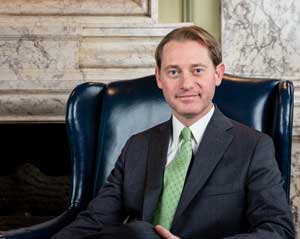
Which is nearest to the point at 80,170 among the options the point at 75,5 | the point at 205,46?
the point at 205,46

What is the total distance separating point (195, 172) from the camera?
1.86 meters

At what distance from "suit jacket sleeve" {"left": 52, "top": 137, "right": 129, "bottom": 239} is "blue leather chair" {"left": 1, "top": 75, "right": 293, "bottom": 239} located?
163 millimetres

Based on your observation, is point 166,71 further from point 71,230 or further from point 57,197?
point 57,197

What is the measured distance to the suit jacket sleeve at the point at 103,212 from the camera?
1.92 m

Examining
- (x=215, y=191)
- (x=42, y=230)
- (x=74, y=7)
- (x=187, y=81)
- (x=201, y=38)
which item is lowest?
(x=42, y=230)

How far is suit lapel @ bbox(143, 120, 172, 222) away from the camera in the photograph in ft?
6.24

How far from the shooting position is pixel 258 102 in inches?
84.6

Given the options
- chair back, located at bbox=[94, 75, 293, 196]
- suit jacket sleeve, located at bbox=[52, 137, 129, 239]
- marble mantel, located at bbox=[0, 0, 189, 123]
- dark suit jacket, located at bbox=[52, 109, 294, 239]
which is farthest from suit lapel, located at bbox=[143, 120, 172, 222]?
marble mantel, located at bbox=[0, 0, 189, 123]

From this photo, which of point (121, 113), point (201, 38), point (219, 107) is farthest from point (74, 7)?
point (201, 38)

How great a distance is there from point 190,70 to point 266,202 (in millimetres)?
426

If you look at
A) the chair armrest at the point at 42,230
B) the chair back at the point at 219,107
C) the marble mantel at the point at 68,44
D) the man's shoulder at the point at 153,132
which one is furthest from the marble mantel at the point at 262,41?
the chair armrest at the point at 42,230

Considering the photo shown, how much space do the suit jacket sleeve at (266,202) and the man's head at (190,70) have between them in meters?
0.22

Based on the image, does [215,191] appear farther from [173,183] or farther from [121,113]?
[121,113]

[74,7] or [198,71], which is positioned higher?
[74,7]
